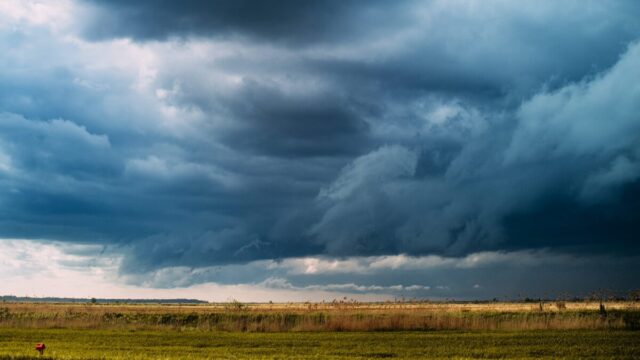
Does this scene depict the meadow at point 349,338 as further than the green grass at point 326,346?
Yes

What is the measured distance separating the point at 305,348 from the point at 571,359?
1543cm

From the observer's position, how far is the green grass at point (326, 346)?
114 ft

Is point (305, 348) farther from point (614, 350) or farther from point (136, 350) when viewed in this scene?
point (614, 350)

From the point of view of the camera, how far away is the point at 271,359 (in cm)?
3250

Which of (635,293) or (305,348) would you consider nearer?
(305,348)

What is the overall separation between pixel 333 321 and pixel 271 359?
30.0 m

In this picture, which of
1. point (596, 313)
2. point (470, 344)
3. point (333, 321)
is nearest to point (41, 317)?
point (333, 321)

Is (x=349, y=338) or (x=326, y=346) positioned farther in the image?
(x=349, y=338)

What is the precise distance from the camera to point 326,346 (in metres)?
42.2

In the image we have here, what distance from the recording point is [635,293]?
3113 inches

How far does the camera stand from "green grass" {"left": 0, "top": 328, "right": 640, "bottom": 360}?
34781 millimetres

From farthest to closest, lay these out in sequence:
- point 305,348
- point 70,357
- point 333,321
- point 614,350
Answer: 1. point 333,321
2. point 305,348
3. point 614,350
4. point 70,357

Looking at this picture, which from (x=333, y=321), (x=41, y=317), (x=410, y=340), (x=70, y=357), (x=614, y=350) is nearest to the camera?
(x=70, y=357)

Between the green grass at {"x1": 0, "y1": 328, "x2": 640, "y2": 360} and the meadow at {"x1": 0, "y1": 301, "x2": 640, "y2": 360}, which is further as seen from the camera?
the meadow at {"x1": 0, "y1": 301, "x2": 640, "y2": 360}
